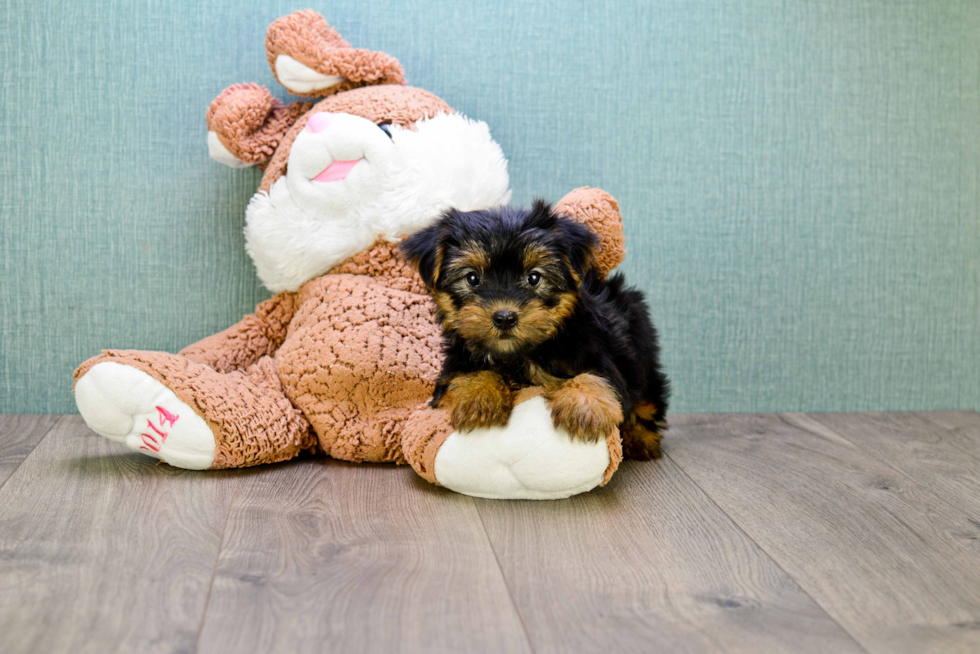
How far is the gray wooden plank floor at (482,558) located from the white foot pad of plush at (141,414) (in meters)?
0.08

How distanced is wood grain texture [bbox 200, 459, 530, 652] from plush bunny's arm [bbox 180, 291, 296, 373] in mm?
473

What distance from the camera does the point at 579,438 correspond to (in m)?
1.92

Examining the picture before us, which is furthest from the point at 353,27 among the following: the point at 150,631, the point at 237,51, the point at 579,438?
the point at 150,631

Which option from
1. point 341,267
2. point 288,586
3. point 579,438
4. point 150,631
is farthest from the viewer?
point 341,267

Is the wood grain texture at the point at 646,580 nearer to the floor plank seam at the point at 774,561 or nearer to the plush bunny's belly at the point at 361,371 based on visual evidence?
the floor plank seam at the point at 774,561

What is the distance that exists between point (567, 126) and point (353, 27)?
2.57 feet

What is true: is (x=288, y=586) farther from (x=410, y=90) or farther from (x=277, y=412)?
(x=410, y=90)

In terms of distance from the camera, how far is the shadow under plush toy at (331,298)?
2.13m

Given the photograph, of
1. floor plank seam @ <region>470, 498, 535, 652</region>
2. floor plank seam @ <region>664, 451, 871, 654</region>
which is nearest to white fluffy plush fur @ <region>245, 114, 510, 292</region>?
floor plank seam @ <region>470, 498, 535, 652</region>

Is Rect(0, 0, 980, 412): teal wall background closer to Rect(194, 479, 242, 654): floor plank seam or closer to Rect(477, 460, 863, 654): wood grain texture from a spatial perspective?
Rect(194, 479, 242, 654): floor plank seam

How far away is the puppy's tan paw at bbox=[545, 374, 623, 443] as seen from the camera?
189cm

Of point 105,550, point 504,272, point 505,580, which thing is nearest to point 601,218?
point 504,272

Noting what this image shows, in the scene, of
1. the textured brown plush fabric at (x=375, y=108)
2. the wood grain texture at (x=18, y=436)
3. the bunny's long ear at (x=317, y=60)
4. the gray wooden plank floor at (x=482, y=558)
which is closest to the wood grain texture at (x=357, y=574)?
the gray wooden plank floor at (x=482, y=558)

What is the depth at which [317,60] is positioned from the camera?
2.47 m
